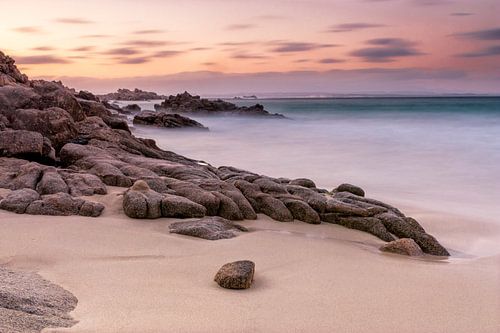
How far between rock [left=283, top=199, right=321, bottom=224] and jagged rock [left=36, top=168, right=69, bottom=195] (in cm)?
350

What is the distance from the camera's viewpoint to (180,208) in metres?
7.23

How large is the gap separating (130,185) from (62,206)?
182 centimetres

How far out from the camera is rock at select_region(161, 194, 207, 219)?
720cm

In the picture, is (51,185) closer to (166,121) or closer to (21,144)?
(21,144)

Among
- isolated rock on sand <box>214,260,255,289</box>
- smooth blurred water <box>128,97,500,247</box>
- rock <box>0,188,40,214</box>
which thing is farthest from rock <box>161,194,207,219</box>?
smooth blurred water <box>128,97,500,247</box>

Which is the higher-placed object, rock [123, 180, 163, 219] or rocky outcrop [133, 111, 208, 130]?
rocky outcrop [133, 111, 208, 130]

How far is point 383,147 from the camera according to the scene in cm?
2534

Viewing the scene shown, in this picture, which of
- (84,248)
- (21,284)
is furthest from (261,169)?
(21,284)

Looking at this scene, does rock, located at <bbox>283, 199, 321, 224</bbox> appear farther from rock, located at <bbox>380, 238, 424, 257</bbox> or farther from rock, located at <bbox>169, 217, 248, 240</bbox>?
rock, located at <bbox>380, 238, 424, 257</bbox>

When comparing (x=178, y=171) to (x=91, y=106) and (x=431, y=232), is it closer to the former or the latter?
(x=431, y=232)

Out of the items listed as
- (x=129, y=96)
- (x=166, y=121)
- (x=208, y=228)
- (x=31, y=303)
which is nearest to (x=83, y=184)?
(x=208, y=228)

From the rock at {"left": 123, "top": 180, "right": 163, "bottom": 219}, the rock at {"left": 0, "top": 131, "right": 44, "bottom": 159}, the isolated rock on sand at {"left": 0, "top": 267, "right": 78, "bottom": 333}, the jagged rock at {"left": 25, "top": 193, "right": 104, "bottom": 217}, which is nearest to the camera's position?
the isolated rock on sand at {"left": 0, "top": 267, "right": 78, "bottom": 333}

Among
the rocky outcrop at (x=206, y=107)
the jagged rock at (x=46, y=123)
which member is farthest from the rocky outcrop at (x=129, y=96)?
the jagged rock at (x=46, y=123)

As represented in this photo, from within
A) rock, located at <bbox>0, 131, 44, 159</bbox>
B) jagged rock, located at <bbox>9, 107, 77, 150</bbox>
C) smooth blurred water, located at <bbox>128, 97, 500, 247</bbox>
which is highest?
jagged rock, located at <bbox>9, 107, 77, 150</bbox>
